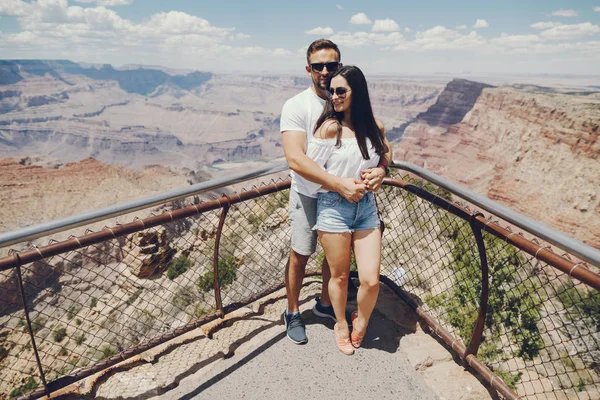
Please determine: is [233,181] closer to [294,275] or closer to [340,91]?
[294,275]

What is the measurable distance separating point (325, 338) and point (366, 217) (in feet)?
3.72

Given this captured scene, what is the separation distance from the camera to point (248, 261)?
10.8 m

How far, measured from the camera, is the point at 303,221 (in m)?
2.72

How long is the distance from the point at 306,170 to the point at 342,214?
0.43m

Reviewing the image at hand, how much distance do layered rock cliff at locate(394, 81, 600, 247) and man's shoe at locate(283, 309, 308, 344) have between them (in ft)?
107

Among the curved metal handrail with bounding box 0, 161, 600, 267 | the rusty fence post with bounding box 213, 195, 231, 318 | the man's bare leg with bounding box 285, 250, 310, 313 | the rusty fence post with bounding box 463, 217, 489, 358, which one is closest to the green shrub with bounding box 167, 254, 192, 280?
the rusty fence post with bounding box 213, 195, 231, 318

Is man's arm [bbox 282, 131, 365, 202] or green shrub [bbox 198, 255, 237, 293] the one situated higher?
man's arm [bbox 282, 131, 365, 202]

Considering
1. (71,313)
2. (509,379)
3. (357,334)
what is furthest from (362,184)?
(71,313)

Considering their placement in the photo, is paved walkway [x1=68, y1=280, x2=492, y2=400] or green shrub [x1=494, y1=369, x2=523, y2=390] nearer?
paved walkway [x1=68, y1=280, x2=492, y2=400]

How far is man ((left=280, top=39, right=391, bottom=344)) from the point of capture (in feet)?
7.93

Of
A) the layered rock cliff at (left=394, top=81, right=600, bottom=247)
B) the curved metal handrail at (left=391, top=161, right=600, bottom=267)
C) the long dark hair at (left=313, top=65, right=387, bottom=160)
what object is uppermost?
the long dark hair at (left=313, top=65, right=387, bottom=160)

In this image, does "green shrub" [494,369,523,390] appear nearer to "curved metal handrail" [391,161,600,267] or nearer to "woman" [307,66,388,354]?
"woman" [307,66,388,354]

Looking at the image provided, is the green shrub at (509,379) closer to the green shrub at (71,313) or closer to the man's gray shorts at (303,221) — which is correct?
the man's gray shorts at (303,221)

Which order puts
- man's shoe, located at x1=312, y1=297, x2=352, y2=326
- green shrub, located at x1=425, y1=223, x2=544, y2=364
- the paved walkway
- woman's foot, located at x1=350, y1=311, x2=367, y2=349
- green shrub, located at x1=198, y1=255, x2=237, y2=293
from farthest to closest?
green shrub, located at x1=198, y1=255, x2=237, y2=293 → green shrub, located at x1=425, y1=223, x2=544, y2=364 → man's shoe, located at x1=312, y1=297, x2=352, y2=326 → woman's foot, located at x1=350, y1=311, x2=367, y2=349 → the paved walkway
